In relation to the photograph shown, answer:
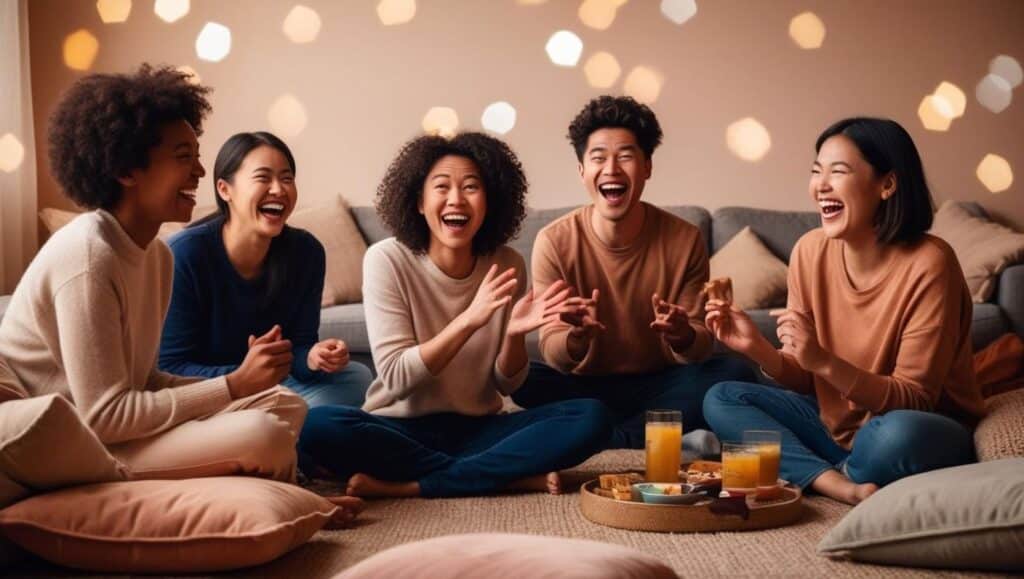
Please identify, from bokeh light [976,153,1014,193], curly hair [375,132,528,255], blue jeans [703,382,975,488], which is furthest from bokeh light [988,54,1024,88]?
curly hair [375,132,528,255]

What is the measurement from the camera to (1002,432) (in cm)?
243

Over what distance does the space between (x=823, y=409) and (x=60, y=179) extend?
164cm

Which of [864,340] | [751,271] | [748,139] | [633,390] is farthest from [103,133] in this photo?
[748,139]

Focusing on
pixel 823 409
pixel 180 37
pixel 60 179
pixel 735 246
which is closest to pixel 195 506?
pixel 60 179

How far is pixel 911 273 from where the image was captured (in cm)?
256

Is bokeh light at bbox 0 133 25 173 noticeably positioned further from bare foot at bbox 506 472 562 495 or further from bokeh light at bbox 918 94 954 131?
bokeh light at bbox 918 94 954 131

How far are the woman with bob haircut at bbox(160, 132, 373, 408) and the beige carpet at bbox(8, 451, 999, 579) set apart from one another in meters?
0.41

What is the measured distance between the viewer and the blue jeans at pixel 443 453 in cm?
267

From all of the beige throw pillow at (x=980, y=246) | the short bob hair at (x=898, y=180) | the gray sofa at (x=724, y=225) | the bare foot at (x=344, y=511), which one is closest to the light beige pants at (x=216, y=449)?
the bare foot at (x=344, y=511)

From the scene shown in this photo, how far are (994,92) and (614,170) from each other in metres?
2.47

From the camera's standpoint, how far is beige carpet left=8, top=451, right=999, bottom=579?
2031 mm

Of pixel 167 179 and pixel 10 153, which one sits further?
pixel 10 153

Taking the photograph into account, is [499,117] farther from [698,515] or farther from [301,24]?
[698,515]

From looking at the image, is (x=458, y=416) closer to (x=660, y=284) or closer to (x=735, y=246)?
(x=660, y=284)
